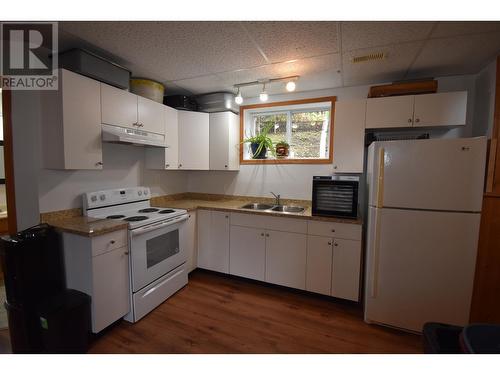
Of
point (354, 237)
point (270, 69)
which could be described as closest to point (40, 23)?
point (270, 69)

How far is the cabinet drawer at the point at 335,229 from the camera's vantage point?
2.08m

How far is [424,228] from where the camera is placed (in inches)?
67.4

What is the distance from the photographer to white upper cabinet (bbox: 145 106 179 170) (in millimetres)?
2639

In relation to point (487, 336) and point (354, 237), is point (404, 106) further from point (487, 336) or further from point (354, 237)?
point (487, 336)

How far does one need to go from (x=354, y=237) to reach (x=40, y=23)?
2988 mm

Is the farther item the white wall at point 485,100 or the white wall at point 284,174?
the white wall at point 284,174

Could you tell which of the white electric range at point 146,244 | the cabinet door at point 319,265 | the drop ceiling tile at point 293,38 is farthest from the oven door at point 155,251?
the drop ceiling tile at point 293,38

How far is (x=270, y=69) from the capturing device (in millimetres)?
2152

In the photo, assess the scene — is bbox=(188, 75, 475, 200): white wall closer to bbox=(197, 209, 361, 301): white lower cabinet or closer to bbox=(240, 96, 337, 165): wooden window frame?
bbox=(240, 96, 337, 165): wooden window frame

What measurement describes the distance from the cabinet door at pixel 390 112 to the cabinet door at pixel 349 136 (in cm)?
7

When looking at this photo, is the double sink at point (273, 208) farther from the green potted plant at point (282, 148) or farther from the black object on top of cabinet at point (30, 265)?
the black object on top of cabinet at point (30, 265)

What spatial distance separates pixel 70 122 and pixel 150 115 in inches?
31.6

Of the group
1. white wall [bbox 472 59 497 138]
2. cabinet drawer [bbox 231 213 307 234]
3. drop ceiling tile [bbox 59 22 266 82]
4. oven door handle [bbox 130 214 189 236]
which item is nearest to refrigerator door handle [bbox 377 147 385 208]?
cabinet drawer [bbox 231 213 307 234]

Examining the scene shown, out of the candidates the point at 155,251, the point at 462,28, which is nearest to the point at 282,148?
the point at 462,28
